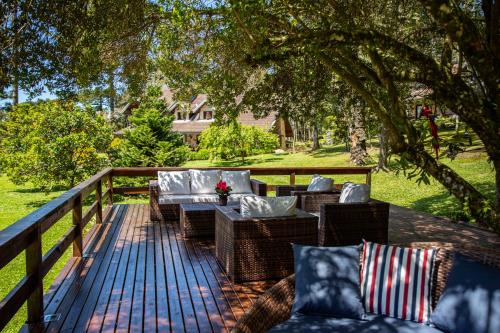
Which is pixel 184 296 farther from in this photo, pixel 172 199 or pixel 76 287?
pixel 172 199

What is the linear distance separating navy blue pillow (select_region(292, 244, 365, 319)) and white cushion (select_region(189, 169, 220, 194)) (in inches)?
219

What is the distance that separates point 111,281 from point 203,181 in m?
4.07

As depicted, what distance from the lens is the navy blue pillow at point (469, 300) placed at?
2.13 meters

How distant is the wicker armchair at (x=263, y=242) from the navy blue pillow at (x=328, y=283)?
162cm

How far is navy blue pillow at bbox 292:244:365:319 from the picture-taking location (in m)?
2.51

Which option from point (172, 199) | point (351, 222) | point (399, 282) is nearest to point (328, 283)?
point (399, 282)

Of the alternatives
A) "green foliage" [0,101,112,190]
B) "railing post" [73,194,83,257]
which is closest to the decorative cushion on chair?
"railing post" [73,194,83,257]

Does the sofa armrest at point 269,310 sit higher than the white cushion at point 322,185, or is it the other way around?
the white cushion at point 322,185

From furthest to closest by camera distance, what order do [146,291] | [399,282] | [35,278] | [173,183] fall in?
1. [173,183]
2. [146,291]
3. [35,278]
4. [399,282]

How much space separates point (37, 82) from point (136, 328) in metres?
3.47

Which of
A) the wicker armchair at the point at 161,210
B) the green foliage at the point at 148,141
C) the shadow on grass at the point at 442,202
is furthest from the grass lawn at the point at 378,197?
the green foliage at the point at 148,141

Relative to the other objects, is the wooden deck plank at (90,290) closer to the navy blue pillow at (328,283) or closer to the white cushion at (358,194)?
the navy blue pillow at (328,283)

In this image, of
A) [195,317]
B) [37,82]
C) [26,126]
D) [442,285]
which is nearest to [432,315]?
[442,285]

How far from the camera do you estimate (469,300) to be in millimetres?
2230
